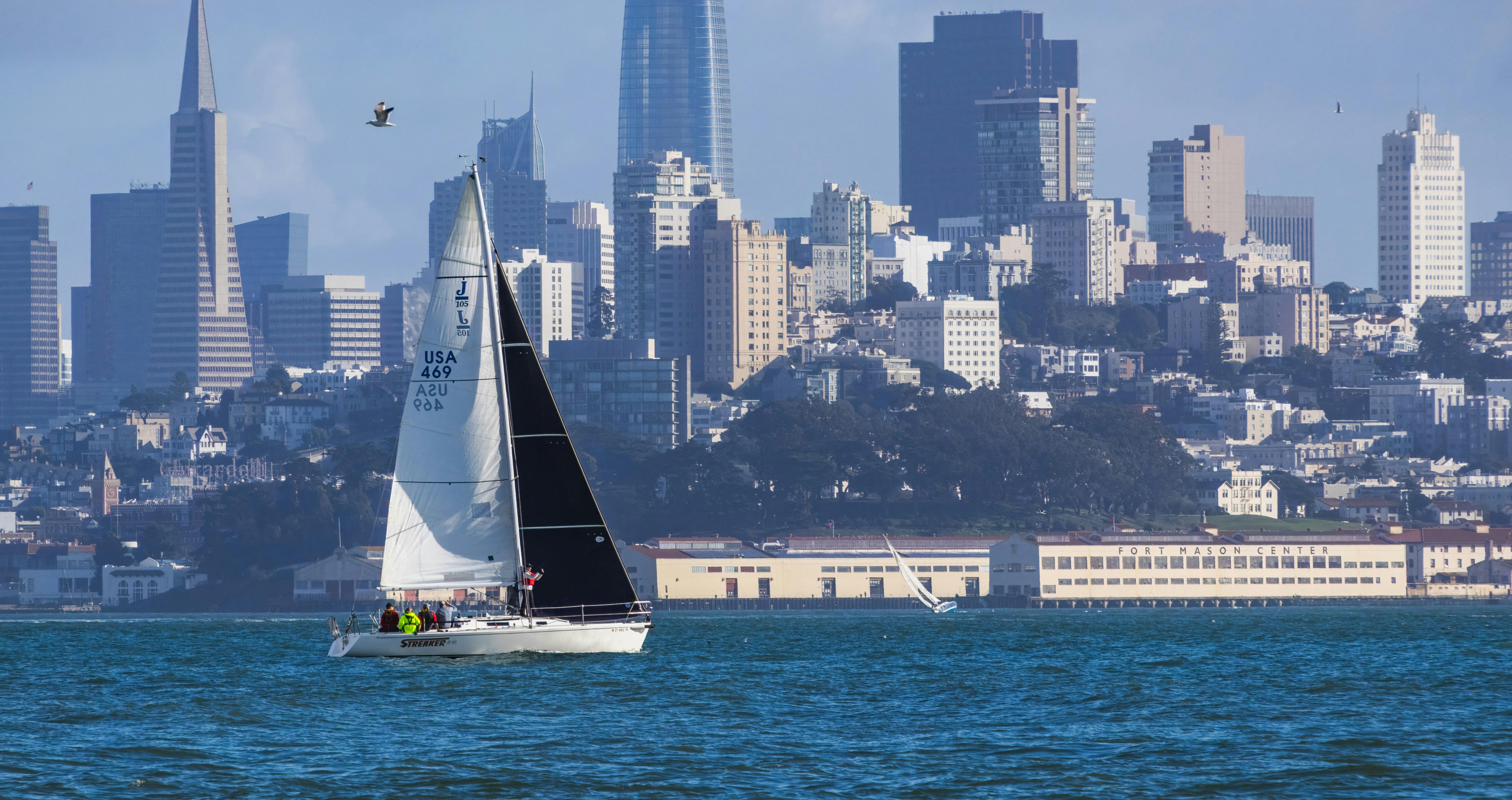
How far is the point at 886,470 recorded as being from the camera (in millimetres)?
165000

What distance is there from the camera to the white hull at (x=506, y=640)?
141ft

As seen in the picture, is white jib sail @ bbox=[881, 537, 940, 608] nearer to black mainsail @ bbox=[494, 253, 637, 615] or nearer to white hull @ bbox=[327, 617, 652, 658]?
white hull @ bbox=[327, 617, 652, 658]

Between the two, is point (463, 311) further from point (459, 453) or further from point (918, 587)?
point (918, 587)

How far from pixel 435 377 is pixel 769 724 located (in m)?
9.87

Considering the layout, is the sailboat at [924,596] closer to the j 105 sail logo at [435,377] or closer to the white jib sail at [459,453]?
the white jib sail at [459,453]

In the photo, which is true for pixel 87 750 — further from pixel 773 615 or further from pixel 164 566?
pixel 164 566

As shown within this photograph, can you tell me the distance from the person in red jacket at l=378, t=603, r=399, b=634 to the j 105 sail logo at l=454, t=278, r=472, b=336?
17.2 ft

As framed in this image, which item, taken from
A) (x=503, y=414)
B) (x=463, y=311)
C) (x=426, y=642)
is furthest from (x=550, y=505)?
(x=463, y=311)

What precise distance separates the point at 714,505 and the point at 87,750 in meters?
130

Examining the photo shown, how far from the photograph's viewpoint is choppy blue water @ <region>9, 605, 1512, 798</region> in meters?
31.6

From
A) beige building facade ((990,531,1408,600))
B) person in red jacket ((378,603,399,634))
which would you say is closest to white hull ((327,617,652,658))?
person in red jacket ((378,603,399,634))

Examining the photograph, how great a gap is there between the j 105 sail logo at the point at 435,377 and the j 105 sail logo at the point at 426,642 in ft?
13.6

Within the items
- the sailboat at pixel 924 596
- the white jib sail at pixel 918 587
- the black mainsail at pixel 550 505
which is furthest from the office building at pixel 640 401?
the black mainsail at pixel 550 505

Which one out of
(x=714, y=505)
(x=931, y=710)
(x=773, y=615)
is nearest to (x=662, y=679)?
(x=931, y=710)
